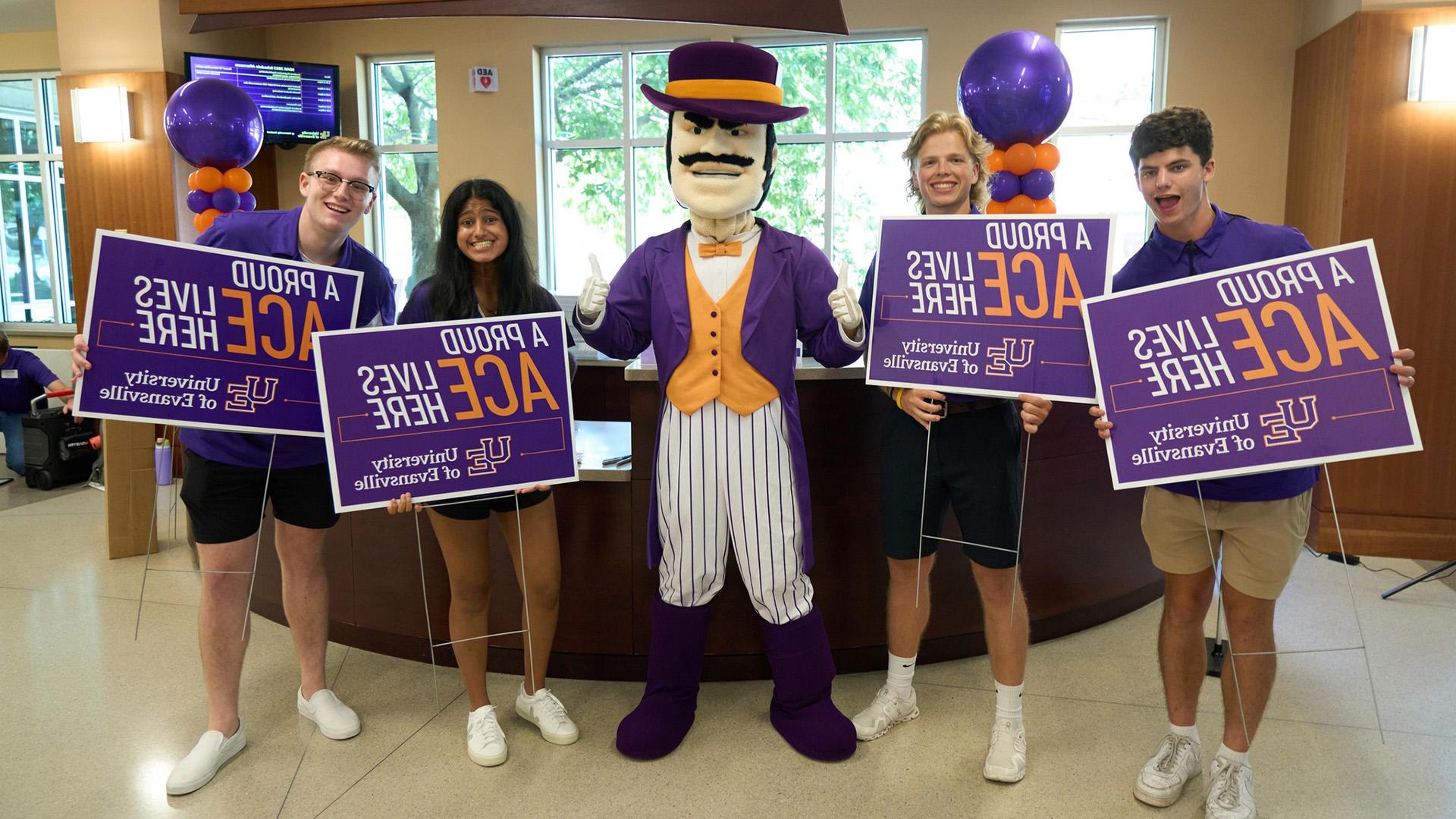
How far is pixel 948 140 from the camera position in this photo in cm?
217

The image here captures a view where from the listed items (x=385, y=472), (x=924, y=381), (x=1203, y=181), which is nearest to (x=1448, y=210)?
(x=1203, y=181)

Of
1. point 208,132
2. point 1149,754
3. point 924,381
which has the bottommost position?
point 1149,754

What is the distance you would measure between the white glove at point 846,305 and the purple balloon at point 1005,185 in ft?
2.87

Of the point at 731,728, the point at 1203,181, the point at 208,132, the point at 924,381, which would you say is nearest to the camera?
the point at 1203,181

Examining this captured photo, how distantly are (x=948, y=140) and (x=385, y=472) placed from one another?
1536mm

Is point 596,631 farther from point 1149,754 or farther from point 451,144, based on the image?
point 451,144

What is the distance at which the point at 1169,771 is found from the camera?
213 centimetres

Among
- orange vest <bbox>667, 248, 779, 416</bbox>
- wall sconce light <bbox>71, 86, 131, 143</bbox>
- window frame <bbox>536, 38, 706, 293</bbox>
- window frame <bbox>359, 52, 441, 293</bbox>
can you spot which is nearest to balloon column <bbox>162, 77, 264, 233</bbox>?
orange vest <bbox>667, 248, 779, 416</bbox>

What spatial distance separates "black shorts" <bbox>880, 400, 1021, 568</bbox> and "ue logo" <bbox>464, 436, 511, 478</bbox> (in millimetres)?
967

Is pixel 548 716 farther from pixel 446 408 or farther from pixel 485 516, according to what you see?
pixel 446 408

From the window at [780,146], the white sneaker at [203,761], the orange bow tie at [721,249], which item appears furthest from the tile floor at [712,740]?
the window at [780,146]

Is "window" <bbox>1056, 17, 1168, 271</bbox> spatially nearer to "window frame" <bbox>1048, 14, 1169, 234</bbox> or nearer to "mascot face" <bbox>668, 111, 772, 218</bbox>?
"window frame" <bbox>1048, 14, 1169, 234</bbox>

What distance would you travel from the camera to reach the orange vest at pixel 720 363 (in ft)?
7.18

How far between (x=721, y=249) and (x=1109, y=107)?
17.5 feet
